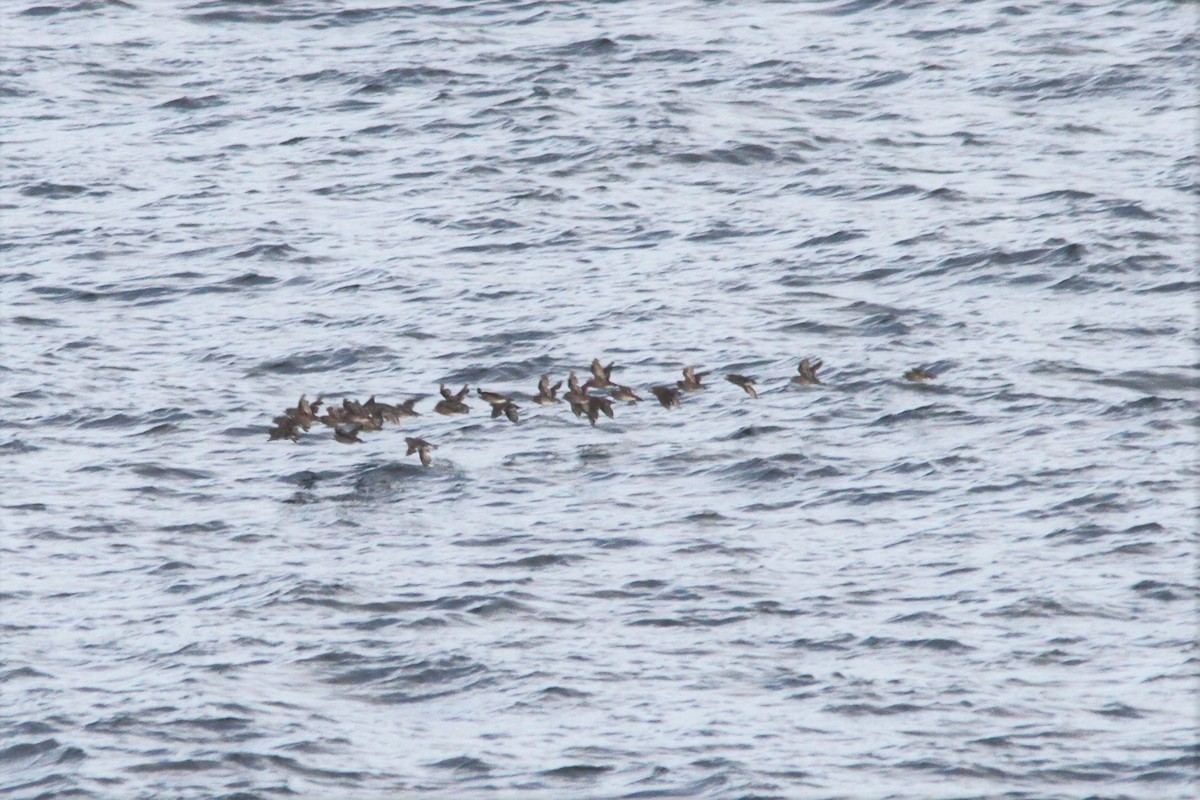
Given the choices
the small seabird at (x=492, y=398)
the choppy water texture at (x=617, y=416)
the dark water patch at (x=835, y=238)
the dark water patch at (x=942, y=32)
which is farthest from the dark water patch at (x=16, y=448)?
the dark water patch at (x=942, y=32)

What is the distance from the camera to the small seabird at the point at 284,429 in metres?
28.1

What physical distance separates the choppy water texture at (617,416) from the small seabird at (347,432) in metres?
0.58

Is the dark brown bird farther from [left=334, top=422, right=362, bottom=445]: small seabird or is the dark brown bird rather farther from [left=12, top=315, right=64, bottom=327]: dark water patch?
[left=12, top=315, right=64, bottom=327]: dark water patch

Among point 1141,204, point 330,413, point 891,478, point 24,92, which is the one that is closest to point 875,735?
point 891,478

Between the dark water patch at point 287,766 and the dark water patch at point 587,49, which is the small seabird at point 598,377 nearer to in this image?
the dark water patch at point 287,766

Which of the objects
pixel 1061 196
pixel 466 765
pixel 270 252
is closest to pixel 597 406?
pixel 466 765

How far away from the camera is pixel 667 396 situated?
2878 cm

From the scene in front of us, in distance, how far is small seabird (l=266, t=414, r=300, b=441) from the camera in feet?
92.3

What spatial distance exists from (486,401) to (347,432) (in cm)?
207

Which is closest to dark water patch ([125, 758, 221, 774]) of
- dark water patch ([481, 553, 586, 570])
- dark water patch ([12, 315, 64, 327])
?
dark water patch ([481, 553, 586, 570])

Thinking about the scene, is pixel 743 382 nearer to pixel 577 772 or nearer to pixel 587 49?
pixel 577 772

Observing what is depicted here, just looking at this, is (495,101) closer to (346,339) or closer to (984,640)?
(346,339)

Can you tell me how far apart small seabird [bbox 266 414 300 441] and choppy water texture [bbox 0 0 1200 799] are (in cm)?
50

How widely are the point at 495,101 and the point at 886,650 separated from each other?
26400 mm
